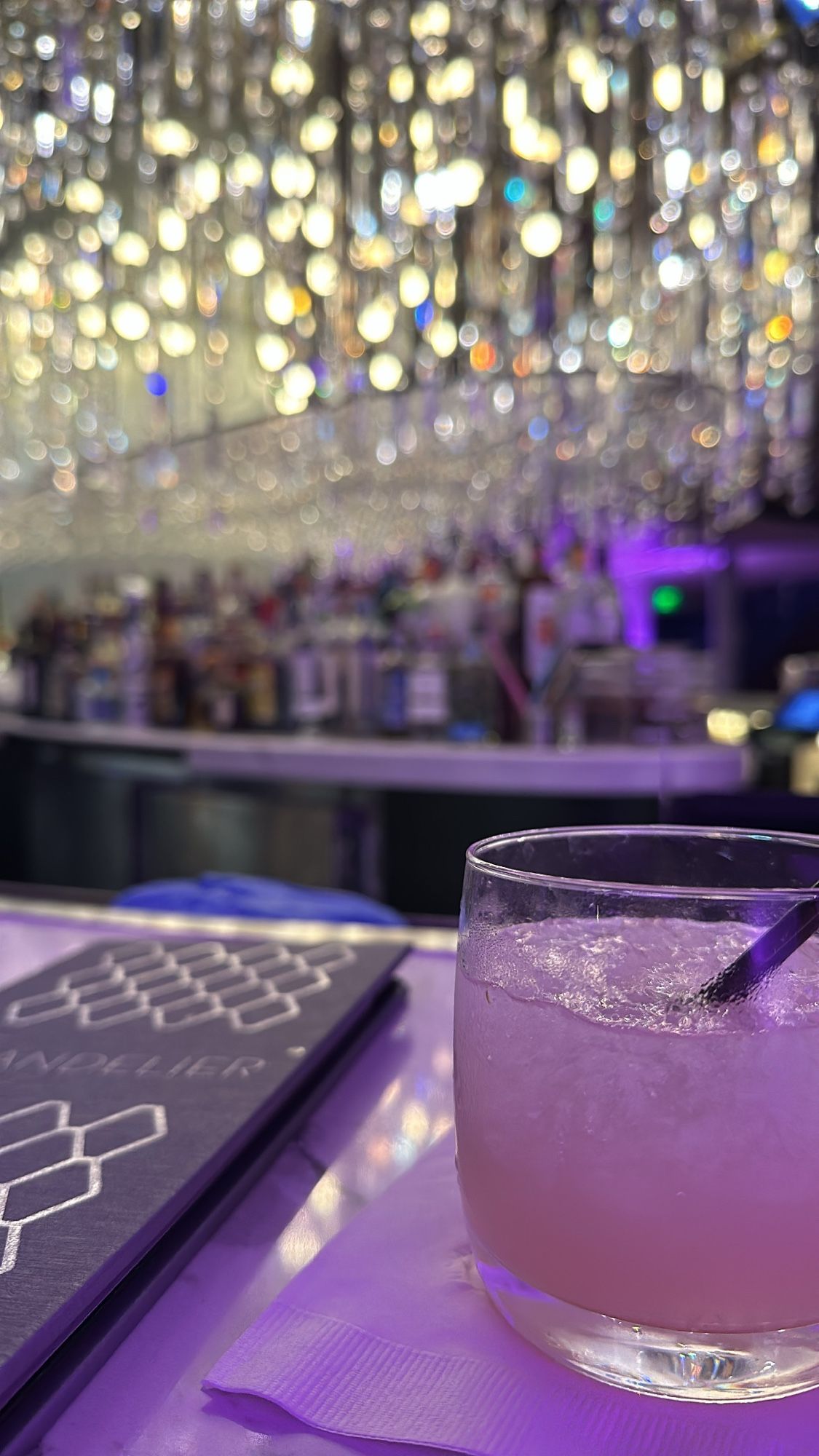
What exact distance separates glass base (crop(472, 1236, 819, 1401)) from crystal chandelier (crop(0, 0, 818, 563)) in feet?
7.42

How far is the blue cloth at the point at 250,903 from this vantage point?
3.69ft

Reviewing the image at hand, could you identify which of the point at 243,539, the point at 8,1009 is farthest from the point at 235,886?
the point at 243,539

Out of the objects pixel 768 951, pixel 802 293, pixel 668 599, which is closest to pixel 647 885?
pixel 768 951

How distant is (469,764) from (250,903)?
1.81m

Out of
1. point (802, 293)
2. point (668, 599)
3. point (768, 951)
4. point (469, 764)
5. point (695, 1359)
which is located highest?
point (802, 293)

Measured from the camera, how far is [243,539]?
7707 mm

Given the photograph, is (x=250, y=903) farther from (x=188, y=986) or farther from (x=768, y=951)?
(x=768, y=951)

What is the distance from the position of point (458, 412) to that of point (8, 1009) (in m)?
5.24

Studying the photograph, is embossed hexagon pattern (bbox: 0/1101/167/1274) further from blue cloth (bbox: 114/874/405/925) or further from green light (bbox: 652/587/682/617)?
green light (bbox: 652/587/682/617)

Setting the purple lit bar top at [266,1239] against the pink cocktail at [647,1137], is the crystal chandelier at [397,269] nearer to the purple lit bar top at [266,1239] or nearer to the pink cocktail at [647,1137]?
the purple lit bar top at [266,1239]

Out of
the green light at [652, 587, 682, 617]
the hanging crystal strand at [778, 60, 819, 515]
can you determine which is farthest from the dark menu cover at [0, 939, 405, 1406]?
the green light at [652, 587, 682, 617]

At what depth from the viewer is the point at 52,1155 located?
0.43m

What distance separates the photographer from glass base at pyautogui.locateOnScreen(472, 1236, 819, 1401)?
1.08 ft

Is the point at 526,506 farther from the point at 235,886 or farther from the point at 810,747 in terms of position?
the point at 235,886
